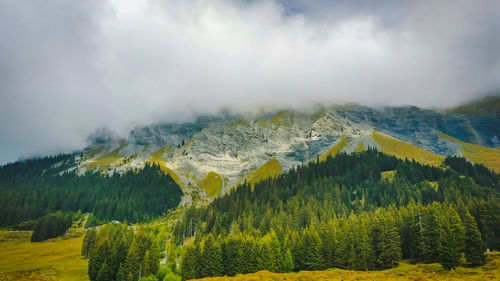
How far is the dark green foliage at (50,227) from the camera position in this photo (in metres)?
148

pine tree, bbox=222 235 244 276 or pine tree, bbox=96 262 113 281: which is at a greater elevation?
pine tree, bbox=222 235 244 276

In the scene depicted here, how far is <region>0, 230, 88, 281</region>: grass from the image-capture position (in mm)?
87056

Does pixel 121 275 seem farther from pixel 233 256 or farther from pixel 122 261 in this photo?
pixel 233 256

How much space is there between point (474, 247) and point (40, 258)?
146 metres

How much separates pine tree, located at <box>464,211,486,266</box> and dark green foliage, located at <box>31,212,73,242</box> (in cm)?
18653

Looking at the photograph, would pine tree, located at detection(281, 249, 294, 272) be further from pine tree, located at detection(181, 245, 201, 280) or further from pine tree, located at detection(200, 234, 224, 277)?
pine tree, located at detection(181, 245, 201, 280)

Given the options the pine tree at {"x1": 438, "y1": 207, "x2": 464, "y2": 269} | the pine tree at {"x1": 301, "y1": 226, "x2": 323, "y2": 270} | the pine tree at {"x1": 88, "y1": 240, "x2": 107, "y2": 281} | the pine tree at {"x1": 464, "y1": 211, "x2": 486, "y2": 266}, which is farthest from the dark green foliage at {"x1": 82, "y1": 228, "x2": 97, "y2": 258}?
the pine tree at {"x1": 464, "y1": 211, "x2": 486, "y2": 266}

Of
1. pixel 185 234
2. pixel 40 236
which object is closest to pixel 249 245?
pixel 185 234

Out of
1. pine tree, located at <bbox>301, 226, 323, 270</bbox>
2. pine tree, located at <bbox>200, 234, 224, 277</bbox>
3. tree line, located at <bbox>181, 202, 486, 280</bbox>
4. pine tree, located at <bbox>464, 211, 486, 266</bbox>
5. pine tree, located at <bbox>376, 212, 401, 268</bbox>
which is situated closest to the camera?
pine tree, located at <bbox>464, 211, 486, 266</bbox>

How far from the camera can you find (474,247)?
58031 mm

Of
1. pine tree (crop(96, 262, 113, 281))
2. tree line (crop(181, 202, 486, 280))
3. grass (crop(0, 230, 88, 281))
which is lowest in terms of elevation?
grass (crop(0, 230, 88, 281))

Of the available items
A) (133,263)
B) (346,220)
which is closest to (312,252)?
(346,220)

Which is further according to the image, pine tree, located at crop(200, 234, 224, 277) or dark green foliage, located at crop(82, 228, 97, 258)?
dark green foliage, located at crop(82, 228, 97, 258)

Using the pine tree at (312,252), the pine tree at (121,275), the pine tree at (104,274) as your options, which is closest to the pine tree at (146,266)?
the pine tree at (121,275)
